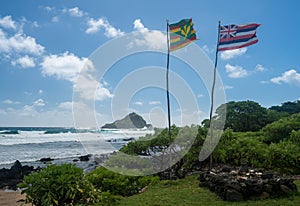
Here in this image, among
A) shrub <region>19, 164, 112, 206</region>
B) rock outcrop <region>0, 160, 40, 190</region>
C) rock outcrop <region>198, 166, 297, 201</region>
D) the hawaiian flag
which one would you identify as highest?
the hawaiian flag

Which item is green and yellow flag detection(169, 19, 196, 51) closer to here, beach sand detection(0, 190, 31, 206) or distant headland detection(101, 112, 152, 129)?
distant headland detection(101, 112, 152, 129)

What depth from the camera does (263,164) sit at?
355 inches

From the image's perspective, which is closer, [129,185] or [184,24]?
[129,185]

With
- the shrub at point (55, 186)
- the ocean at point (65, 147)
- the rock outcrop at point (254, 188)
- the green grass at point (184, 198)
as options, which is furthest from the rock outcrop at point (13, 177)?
the rock outcrop at point (254, 188)

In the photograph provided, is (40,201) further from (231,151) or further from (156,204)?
(231,151)

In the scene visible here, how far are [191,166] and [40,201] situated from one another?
255 inches

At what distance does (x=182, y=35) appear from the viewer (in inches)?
344

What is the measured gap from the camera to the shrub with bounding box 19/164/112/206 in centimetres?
441

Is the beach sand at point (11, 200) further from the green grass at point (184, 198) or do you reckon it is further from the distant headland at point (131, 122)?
Result: the green grass at point (184, 198)

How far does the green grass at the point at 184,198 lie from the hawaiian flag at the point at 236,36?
420 centimetres

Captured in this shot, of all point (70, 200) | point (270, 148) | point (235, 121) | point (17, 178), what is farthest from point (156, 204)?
point (235, 121)

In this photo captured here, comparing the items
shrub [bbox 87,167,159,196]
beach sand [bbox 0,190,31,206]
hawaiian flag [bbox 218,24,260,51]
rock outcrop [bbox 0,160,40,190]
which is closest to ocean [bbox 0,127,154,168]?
shrub [bbox 87,167,159,196]

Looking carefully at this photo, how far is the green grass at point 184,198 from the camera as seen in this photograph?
5.67 metres

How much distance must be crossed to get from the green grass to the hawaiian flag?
420 cm
